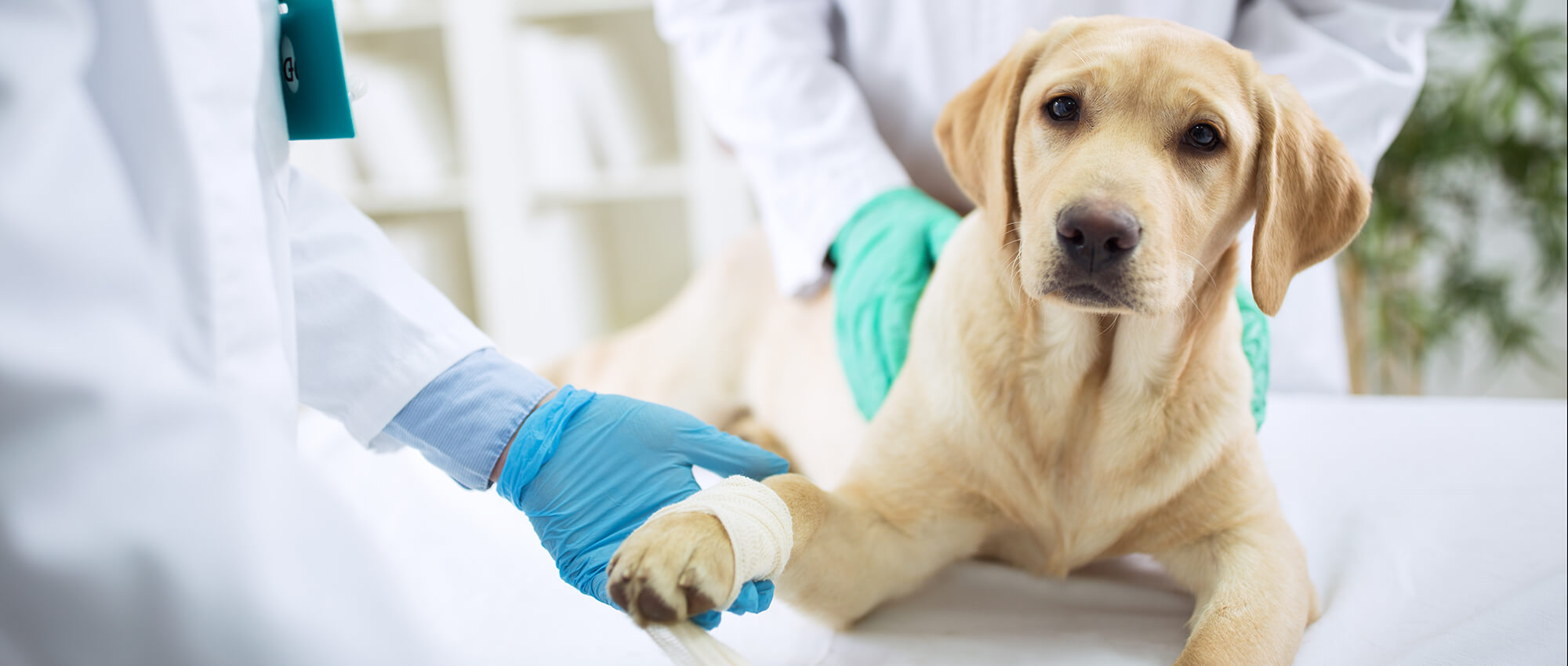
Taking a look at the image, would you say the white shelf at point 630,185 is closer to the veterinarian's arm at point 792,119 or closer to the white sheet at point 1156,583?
the veterinarian's arm at point 792,119

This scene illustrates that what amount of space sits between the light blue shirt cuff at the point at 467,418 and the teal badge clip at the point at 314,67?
0.27 metres

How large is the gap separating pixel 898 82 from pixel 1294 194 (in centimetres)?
78

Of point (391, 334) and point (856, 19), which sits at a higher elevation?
point (856, 19)

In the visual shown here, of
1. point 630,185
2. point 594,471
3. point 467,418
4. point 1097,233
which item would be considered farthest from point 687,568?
point 630,185

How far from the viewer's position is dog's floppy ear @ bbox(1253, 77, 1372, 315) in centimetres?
87

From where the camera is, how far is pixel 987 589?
1038 mm

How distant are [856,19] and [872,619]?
3.40 feet

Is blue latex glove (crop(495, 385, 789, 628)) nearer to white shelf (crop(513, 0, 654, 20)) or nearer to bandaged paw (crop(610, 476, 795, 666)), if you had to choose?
bandaged paw (crop(610, 476, 795, 666))

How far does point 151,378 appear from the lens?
1.85 ft

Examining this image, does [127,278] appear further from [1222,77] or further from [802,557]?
[1222,77]

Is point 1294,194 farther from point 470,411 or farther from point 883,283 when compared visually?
point 470,411

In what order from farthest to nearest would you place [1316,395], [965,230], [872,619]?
1. [1316,395]
2. [965,230]
3. [872,619]

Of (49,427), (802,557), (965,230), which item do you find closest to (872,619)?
(802,557)

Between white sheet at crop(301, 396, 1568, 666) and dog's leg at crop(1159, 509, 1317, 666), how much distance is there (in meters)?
0.03
